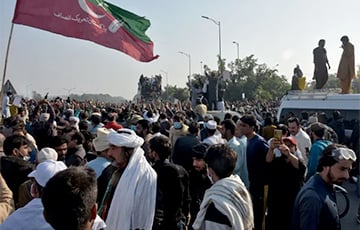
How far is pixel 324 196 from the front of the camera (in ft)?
11.9

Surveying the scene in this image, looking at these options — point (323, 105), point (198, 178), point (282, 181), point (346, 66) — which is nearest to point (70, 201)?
point (198, 178)

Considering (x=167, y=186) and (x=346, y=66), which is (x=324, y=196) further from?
(x=346, y=66)

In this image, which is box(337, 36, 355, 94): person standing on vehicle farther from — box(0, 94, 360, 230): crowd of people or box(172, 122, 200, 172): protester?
box(172, 122, 200, 172): protester

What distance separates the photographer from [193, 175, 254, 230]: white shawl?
3.40 m

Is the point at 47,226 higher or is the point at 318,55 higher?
the point at 318,55

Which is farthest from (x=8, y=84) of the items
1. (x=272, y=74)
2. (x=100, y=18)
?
(x=272, y=74)

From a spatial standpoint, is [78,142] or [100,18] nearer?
[78,142]

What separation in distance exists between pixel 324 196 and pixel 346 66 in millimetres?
11642

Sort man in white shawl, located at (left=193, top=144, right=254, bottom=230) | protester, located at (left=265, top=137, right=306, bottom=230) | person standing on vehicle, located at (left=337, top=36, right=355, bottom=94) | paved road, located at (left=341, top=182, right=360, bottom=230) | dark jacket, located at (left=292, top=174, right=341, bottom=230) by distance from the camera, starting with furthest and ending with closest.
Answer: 1. person standing on vehicle, located at (left=337, top=36, right=355, bottom=94)
2. paved road, located at (left=341, top=182, right=360, bottom=230)
3. protester, located at (left=265, top=137, right=306, bottom=230)
4. dark jacket, located at (left=292, top=174, right=341, bottom=230)
5. man in white shawl, located at (left=193, top=144, right=254, bottom=230)

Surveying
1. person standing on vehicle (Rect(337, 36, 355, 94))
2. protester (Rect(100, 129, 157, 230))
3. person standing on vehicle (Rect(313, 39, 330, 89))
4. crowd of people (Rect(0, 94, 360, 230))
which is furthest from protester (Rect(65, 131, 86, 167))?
person standing on vehicle (Rect(313, 39, 330, 89))

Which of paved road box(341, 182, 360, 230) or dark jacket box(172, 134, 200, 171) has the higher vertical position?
dark jacket box(172, 134, 200, 171)

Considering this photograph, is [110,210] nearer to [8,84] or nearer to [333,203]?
[333,203]

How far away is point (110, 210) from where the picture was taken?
3891 millimetres

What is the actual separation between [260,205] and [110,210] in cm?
293
